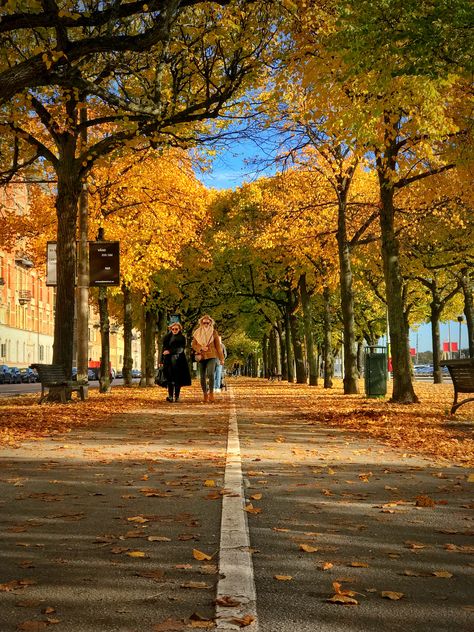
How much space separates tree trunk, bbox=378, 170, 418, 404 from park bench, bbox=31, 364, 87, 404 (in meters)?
7.61

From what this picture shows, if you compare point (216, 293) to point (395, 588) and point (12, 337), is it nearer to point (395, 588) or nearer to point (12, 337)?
point (12, 337)

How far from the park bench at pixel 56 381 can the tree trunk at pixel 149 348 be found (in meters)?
17.9

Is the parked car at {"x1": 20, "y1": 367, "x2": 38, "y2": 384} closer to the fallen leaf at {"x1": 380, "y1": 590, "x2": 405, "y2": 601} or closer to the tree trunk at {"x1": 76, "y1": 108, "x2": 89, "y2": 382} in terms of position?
the tree trunk at {"x1": 76, "y1": 108, "x2": 89, "y2": 382}

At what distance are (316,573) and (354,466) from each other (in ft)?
15.1

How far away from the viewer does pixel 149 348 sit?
40.9m

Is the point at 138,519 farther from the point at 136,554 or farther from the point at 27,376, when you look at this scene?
the point at 27,376

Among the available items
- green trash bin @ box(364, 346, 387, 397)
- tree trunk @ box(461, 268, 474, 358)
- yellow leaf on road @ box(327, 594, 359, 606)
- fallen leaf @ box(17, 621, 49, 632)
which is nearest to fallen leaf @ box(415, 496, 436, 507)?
yellow leaf on road @ box(327, 594, 359, 606)

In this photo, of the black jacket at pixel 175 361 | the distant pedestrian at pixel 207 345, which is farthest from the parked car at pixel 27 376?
the distant pedestrian at pixel 207 345

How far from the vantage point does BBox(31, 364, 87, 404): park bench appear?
1938 cm

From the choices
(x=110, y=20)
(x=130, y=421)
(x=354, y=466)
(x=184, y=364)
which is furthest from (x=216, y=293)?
(x=354, y=466)

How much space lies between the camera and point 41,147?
2075cm

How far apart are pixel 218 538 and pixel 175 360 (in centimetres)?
1646

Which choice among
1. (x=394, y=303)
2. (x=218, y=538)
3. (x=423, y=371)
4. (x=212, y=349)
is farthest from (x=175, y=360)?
(x=423, y=371)

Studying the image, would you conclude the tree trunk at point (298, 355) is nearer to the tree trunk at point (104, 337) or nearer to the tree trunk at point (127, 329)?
the tree trunk at point (127, 329)
